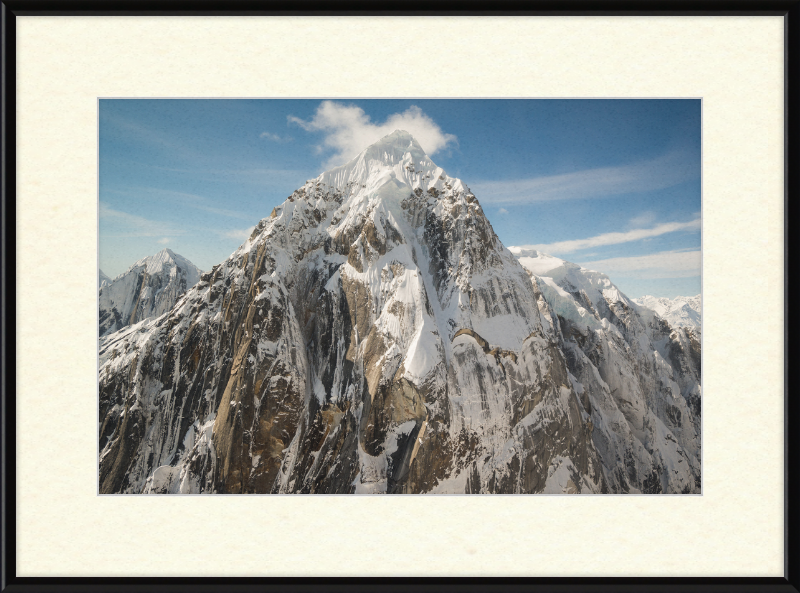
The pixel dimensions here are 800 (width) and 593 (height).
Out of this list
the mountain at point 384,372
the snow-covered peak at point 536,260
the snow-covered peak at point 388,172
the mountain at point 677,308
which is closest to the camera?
the mountain at point 677,308

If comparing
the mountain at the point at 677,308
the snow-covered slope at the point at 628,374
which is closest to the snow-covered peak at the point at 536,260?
the snow-covered slope at the point at 628,374

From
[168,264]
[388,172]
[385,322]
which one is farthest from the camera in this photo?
[388,172]

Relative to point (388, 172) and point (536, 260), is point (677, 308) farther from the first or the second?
point (388, 172)

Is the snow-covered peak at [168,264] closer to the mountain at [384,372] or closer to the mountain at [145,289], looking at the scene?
the mountain at [145,289]

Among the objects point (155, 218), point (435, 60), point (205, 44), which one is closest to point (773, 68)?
point (435, 60)

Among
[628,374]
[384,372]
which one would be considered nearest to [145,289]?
[384,372]
